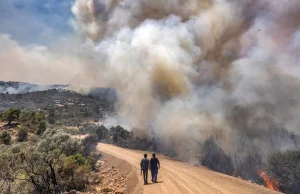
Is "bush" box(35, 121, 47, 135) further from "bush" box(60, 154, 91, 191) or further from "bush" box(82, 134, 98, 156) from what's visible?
"bush" box(60, 154, 91, 191)

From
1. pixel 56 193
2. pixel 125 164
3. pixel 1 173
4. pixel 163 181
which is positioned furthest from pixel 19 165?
pixel 125 164

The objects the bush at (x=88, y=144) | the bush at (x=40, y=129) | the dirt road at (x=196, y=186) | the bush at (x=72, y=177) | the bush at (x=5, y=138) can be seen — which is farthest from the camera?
the bush at (x=40, y=129)

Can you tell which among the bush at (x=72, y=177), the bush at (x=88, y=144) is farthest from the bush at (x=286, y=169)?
the bush at (x=88, y=144)

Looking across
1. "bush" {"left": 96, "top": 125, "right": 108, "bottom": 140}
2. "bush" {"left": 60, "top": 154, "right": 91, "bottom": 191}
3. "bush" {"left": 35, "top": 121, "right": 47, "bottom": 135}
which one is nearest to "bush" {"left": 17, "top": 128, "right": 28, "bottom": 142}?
"bush" {"left": 35, "top": 121, "right": 47, "bottom": 135}

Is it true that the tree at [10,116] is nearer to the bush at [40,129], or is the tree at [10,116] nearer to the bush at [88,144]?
the bush at [40,129]

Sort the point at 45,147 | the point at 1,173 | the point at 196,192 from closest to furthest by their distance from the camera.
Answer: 1. the point at 196,192
2. the point at 1,173
3. the point at 45,147

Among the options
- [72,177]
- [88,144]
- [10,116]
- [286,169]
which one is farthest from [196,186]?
[10,116]

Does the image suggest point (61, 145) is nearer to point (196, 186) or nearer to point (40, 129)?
point (196, 186)

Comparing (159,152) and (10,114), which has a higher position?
(10,114)

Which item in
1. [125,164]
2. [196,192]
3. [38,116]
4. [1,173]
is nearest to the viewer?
[196,192]

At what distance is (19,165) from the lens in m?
15.0

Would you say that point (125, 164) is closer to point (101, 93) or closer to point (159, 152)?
point (159, 152)

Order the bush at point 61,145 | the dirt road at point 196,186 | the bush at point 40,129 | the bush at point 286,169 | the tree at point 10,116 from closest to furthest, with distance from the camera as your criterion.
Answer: the dirt road at point 196,186 < the bush at point 61,145 < the bush at point 286,169 < the bush at point 40,129 < the tree at point 10,116

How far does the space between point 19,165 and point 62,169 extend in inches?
114
